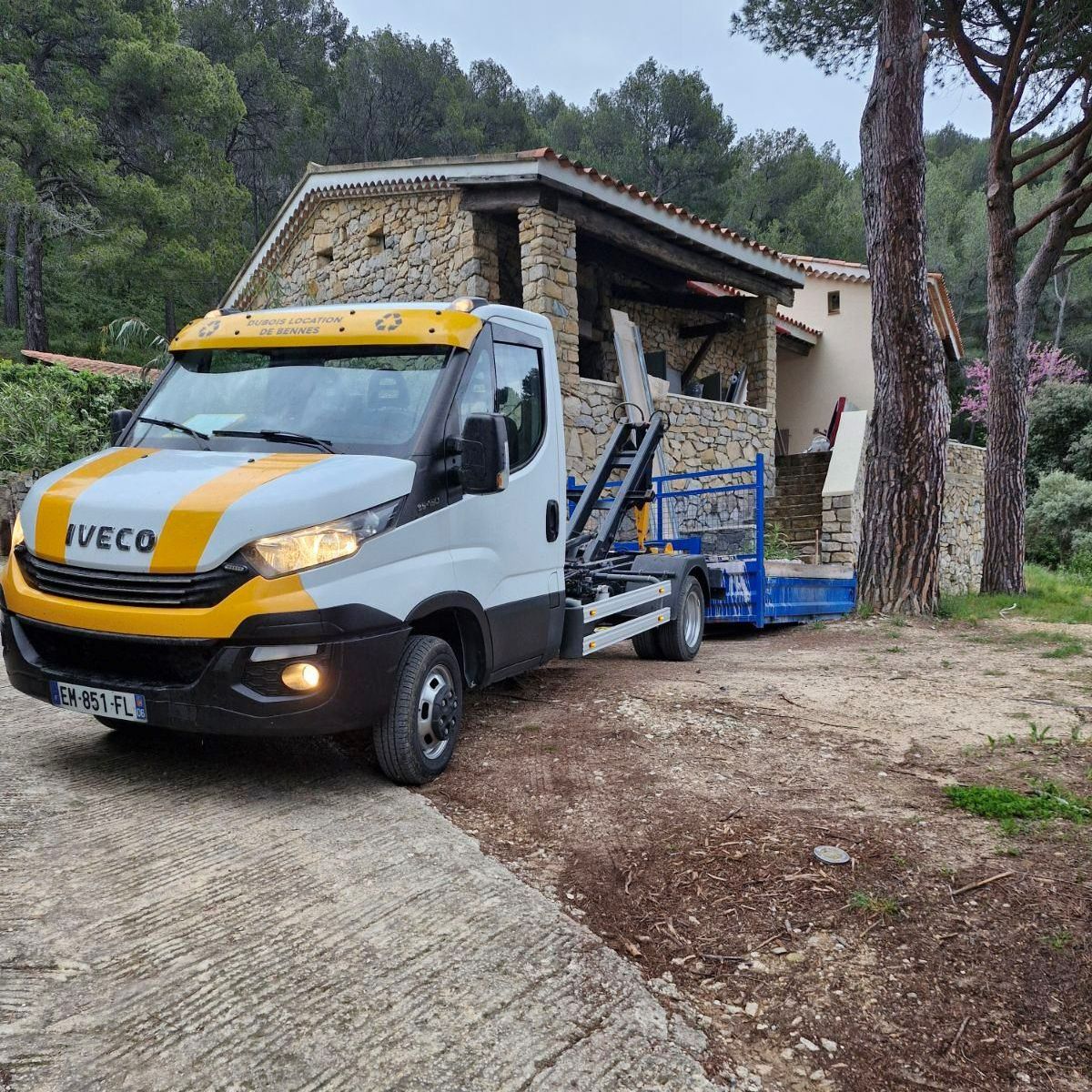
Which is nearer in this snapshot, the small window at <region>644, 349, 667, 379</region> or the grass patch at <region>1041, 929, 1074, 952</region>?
the grass patch at <region>1041, 929, 1074, 952</region>

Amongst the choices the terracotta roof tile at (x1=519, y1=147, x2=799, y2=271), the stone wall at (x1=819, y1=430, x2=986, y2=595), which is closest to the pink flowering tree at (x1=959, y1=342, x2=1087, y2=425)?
the stone wall at (x1=819, y1=430, x2=986, y2=595)

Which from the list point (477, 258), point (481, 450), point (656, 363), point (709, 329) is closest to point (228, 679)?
point (481, 450)

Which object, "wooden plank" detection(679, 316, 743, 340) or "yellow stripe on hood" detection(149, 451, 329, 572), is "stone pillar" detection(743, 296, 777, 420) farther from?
"yellow stripe on hood" detection(149, 451, 329, 572)

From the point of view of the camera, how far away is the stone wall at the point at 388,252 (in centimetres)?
1110

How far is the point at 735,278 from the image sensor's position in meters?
13.9

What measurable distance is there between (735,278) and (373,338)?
36.0 feet

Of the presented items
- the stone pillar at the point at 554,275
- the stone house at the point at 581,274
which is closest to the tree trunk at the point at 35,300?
the stone house at the point at 581,274

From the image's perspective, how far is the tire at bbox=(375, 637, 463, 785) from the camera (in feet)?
11.9

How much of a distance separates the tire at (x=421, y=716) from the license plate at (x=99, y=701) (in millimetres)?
935

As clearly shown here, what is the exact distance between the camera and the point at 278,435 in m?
3.85

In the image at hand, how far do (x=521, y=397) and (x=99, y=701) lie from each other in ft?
8.07

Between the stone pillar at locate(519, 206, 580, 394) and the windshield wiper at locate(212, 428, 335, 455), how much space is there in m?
6.83

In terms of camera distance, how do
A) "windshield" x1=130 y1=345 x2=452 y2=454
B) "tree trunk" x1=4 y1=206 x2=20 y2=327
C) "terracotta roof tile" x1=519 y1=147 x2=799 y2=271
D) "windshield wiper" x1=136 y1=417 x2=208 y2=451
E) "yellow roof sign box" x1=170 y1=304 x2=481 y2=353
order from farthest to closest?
"tree trunk" x1=4 y1=206 x2=20 y2=327, "terracotta roof tile" x1=519 y1=147 x2=799 y2=271, "yellow roof sign box" x1=170 y1=304 x2=481 y2=353, "windshield wiper" x1=136 y1=417 x2=208 y2=451, "windshield" x1=130 y1=345 x2=452 y2=454

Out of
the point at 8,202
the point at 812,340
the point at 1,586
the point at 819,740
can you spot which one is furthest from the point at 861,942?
the point at 8,202
